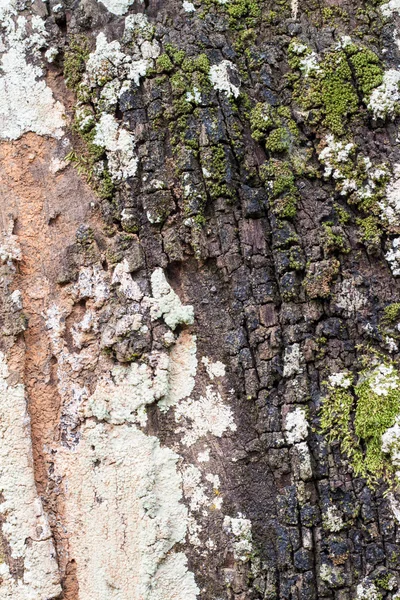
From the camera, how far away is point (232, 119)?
7.99ft

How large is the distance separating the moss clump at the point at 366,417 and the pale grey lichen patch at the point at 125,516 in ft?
2.00

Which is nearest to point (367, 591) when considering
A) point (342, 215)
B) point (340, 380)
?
point (340, 380)

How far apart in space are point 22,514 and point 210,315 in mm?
1018

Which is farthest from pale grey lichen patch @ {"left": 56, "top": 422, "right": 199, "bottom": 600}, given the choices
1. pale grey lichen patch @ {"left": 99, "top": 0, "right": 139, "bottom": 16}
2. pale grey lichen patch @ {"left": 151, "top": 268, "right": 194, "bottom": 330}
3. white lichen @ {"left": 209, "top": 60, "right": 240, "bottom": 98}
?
pale grey lichen patch @ {"left": 99, "top": 0, "right": 139, "bottom": 16}

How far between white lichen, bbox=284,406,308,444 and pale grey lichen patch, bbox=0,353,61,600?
0.96 metres

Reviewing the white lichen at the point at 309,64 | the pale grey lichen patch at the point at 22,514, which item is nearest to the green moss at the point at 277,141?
the white lichen at the point at 309,64

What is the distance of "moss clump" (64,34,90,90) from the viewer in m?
2.58

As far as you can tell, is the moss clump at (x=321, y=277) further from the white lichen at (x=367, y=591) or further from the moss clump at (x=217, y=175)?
the white lichen at (x=367, y=591)

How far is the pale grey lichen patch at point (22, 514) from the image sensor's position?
2.32 metres

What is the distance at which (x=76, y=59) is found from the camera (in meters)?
2.58

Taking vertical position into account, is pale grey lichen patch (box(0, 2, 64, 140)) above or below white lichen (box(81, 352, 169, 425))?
above

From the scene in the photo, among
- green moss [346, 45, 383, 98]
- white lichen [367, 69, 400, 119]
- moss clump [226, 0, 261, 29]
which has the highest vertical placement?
moss clump [226, 0, 261, 29]

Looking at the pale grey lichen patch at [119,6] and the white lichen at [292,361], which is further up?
the pale grey lichen patch at [119,6]

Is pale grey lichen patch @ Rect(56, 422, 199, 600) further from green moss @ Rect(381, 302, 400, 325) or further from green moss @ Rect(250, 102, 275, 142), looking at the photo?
green moss @ Rect(250, 102, 275, 142)
